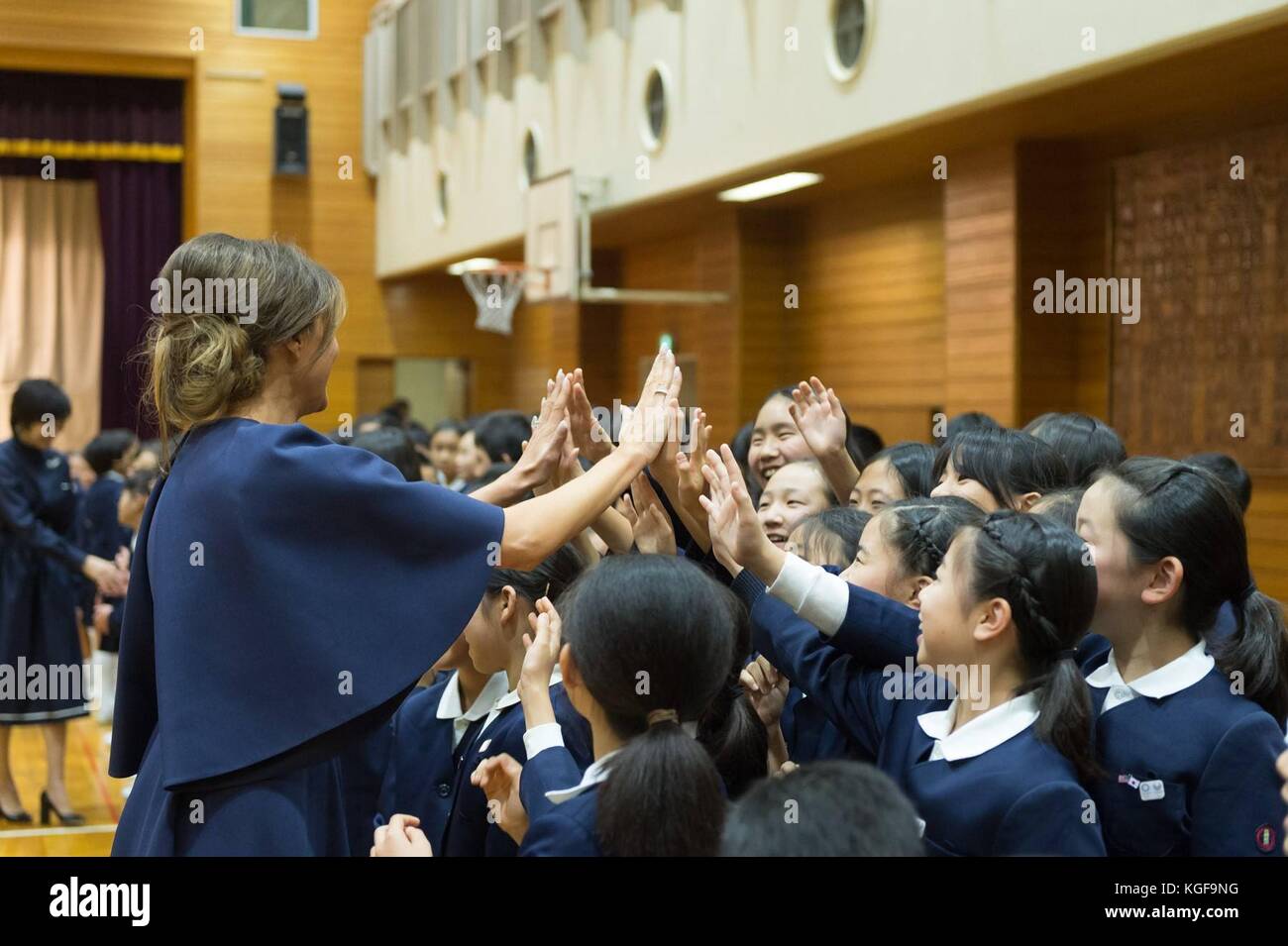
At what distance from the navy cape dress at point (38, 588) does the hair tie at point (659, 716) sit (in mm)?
5411

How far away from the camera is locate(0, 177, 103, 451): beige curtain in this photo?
17.6 meters

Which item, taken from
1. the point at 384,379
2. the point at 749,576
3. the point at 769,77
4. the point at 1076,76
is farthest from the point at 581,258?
the point at 749,576

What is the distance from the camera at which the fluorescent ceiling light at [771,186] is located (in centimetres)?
966

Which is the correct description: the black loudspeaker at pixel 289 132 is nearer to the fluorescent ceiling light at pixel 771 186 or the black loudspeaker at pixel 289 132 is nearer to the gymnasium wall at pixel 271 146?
the gymnasium wall at pixel 271 146

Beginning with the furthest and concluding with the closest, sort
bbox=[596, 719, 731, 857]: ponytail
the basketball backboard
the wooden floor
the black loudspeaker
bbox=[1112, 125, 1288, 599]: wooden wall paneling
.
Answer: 1. the black loudspeaker
2. the basketball backboard
3. bbox=[1112, 125, 1288, 599]: wooden wall paneling
4. the wooden floor
5. bbox=[596, 719, 731, 857]: ponytail

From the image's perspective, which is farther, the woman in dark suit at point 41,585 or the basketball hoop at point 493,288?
the basketball hoop at point 493,288

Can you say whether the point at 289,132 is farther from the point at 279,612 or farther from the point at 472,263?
the point at 279,612

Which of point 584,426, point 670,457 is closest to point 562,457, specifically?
point 584,426

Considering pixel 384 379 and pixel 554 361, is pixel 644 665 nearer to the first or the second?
pixel 554 361

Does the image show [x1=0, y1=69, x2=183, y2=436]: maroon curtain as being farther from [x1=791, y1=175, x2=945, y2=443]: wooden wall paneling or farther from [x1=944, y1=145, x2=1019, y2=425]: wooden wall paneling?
[x1=944, y1=145, x2=1019, y2=425]: wooden wall paneling

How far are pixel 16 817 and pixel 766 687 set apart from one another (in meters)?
5.14

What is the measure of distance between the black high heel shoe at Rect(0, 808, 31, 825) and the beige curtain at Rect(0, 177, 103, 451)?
11.6 metres

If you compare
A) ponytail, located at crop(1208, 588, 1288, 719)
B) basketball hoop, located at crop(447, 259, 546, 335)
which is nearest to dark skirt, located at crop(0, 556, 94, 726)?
ponytail, located at crop(1208, 588, 1288, 719)

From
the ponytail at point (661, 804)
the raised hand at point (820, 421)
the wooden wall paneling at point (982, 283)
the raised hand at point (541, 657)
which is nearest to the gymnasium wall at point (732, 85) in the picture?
the wooden wall paneling at point (982, 283)
